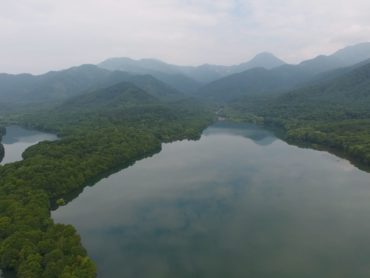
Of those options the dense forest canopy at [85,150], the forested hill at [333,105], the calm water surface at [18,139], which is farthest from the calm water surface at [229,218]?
the forested hill at [333,105]

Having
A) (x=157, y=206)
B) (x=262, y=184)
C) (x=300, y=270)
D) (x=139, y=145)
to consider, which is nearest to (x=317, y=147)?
(x=262, y=184)

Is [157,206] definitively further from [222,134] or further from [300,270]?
[222,134]

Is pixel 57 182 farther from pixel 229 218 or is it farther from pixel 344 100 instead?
pixel 344 100

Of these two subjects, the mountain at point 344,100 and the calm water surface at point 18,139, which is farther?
the mountain at point 344,100

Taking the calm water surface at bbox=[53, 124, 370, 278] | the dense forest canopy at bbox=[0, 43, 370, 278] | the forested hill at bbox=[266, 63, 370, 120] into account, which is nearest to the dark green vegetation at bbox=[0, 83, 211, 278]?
the dense forest canopy at bbox=[0, 43, 370, 278]

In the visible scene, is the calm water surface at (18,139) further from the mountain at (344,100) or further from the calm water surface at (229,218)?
the mountain at (344,100)

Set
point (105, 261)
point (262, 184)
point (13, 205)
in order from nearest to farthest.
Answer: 1. point (105, 261)
2. point (13, 205)
3. point (262, 184)

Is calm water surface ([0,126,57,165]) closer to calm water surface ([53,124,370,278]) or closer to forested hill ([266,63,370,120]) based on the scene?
calm water surface ([53,124,370,278])
